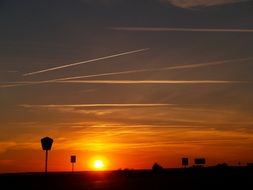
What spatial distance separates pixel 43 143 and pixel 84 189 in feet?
36.3

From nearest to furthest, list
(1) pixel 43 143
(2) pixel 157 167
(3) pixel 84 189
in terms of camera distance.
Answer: (1) pixel 43 143 → (3) pixel 84 189 → (2) pixel 157 167

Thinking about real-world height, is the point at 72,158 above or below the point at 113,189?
above

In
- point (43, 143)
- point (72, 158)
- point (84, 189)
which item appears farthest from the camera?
point (72, 158)

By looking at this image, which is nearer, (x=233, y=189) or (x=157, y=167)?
(x=233, y=189)

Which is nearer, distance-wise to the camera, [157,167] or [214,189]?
[214,189]

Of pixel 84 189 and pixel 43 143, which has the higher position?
pixel 43 143

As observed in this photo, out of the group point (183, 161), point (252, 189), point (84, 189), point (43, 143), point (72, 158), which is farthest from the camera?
point (183, 161)

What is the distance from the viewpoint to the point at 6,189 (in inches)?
1842

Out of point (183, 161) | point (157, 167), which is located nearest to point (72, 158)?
point (183, 161)

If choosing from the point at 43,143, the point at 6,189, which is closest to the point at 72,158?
the point at 6,189

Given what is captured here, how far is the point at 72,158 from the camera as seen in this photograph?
73.6 meters

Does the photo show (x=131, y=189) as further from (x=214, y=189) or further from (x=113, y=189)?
(x=214, y=189)

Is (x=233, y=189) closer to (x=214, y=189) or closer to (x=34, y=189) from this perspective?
(x=214, y=189)

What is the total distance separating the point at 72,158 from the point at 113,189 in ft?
99.4
